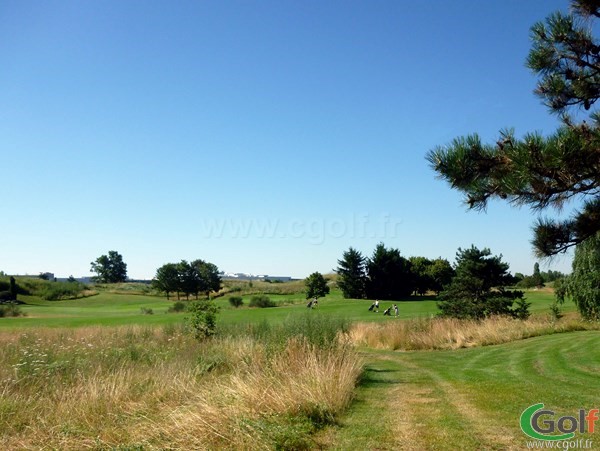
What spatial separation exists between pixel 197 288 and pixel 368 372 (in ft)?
225

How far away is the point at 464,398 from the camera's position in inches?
304

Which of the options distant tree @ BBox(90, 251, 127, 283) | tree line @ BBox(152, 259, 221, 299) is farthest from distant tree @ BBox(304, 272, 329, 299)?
distant tree @ BBox(90, 251, 127, 283)

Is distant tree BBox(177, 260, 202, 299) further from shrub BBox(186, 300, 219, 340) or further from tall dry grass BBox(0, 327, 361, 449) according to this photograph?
tall dry grass BBox(0, 327, 361, 449)

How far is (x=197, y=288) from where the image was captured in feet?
253

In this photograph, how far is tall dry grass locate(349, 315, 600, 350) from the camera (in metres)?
18.9

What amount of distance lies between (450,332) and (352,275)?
1653 inches

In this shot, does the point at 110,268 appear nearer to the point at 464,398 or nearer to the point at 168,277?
the point at 168,277

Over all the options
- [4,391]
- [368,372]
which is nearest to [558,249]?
[368,372]

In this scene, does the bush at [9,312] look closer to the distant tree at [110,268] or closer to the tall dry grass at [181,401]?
the tall dry grass at [181,401]

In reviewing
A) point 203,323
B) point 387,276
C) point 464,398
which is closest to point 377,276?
point 387,276

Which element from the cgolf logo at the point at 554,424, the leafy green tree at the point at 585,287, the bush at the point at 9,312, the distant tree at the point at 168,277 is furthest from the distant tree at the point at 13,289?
the cgolf logo at the point at 554,424

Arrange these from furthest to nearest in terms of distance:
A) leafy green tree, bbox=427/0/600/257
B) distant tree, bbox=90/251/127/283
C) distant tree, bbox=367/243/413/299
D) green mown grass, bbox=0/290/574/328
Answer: distant tree, bbox=90/251/127/283
distant tree, bbox=367/243/413/299
green mown grass, bbox=0/290/574/328
leafy green tree, bbox=427/0/600/257

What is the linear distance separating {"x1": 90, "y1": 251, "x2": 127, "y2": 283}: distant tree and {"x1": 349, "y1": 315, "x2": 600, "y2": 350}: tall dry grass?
4805 inches

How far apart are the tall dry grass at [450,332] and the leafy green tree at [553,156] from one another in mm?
12447
